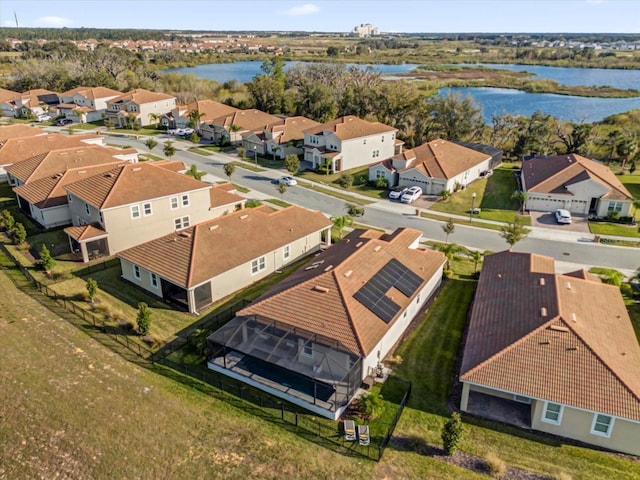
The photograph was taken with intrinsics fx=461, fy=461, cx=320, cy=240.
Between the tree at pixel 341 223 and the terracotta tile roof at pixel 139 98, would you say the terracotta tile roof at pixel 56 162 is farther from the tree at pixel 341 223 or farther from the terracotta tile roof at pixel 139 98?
the terracotta tile roof at pixel 139 98

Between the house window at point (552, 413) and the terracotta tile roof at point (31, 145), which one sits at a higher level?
the terracotta tile roof at point (31, 145)

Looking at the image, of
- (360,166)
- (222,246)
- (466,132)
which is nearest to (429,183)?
(360,166)

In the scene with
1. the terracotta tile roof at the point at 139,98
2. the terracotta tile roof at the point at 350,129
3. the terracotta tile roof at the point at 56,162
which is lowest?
the terracotta tile roof at the point at 56,162

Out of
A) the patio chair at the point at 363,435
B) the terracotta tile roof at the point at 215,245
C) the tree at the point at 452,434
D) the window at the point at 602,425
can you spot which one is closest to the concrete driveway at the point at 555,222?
the terracotta tile roof at the point at 215,245

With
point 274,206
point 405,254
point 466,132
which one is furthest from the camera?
point 466,132

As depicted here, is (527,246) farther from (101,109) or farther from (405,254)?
(101,109)

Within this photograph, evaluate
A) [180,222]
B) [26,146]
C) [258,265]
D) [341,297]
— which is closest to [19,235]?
[180,222]
